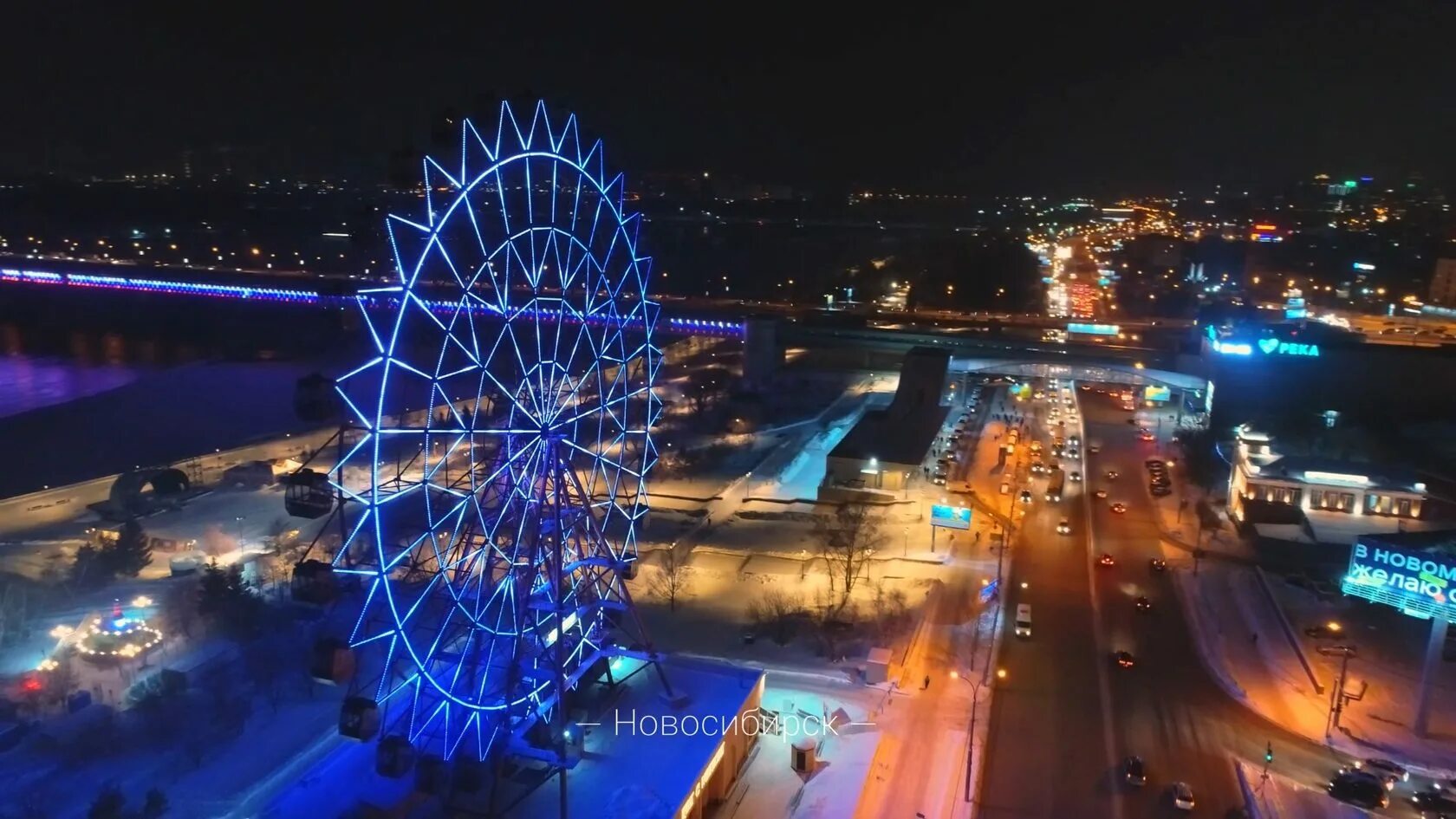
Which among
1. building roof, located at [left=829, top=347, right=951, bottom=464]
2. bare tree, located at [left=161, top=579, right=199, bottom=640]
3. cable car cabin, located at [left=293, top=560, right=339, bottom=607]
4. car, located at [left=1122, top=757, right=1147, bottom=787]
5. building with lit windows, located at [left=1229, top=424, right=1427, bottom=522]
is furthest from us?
building roof, located at [left=829, top=347, right=951, bottom=464]

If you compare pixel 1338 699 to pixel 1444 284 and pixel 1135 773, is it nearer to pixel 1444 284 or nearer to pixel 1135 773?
pixel 1135 773

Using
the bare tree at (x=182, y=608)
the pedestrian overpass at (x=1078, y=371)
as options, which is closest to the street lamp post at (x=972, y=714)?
the bare tree at (x=182, y=608)

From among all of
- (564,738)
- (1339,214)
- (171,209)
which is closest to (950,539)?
(564,738)

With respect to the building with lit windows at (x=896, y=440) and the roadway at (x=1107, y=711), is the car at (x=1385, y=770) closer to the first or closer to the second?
the roadway at (x=1107, y=711)

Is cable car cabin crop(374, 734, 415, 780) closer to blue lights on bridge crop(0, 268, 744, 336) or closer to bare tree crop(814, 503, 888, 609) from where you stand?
bare tree crop(814, 503, 888, 609)

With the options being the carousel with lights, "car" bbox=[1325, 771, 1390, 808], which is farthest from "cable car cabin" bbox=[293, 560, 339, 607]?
"car" bbox=[1325, 771, 1390, 808]
